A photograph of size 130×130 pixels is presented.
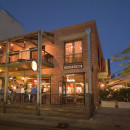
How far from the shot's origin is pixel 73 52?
43.3ft

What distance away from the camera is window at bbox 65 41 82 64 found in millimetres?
12932

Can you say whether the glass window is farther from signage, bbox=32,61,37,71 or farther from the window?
signage, bbox=32,61,37,71

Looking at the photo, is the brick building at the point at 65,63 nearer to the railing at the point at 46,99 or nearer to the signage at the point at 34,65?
the railing at the point at 46,99

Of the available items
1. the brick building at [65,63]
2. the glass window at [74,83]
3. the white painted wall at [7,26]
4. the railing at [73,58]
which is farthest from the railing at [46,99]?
the white painted wall at [7,26]

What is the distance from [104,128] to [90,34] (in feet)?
26.9

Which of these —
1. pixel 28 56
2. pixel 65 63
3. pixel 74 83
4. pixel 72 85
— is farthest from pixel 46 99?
pixel 28 56

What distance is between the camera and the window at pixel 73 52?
42.4ft

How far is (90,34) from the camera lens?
12.6 m

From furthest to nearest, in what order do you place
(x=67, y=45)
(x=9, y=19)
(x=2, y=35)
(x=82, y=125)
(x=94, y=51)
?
(x=9, y=19) → (x=2, y=35) → (x=67, y=45) → (x=94, y=51) → (x=82, y=125)

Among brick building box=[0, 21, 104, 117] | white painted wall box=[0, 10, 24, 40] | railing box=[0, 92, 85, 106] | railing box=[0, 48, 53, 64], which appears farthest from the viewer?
white painted wall box=[0, 10, 24, 40]

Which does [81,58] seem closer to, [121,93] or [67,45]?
[67,45]

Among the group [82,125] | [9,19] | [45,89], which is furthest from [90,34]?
[9,19]

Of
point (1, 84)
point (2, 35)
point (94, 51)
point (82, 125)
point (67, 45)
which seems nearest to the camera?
point (82, 125)

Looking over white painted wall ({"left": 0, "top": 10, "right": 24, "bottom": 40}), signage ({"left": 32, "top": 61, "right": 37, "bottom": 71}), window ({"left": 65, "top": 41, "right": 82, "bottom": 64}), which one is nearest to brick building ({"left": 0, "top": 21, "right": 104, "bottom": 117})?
window ({"left": 65, "top": 41, "right": 82, "bottom": 64})
